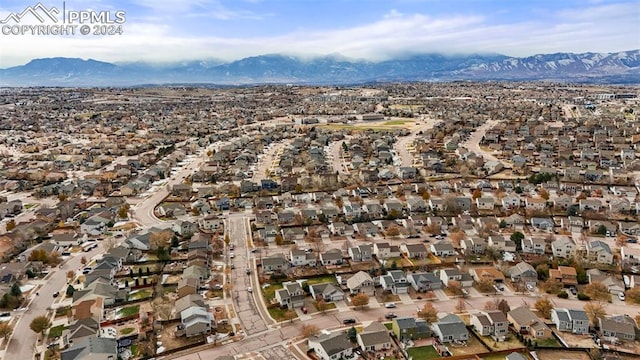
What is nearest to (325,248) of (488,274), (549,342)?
(488,274)

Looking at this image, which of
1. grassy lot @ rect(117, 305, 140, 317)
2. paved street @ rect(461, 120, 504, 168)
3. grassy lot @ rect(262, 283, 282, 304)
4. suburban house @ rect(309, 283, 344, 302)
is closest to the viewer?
grassy lot @ rect(117, 305, 140, 317)

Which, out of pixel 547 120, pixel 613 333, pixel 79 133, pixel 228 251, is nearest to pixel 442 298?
pixel 613 333

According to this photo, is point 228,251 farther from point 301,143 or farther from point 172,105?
point 172,105

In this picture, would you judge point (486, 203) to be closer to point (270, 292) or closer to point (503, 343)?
Result: point (503, 343)

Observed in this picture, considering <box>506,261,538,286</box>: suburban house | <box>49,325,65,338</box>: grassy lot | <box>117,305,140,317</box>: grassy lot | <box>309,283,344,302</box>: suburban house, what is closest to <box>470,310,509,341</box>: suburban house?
<box>506,261,538,286</box>: suburban house

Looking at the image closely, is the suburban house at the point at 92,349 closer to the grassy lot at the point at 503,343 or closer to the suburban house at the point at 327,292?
the suburban house at the point at 327,292

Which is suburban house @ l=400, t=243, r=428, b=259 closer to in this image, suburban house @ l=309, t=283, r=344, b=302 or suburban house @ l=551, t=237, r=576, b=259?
suburban house @ l=309, t=283, r=344, b=302
